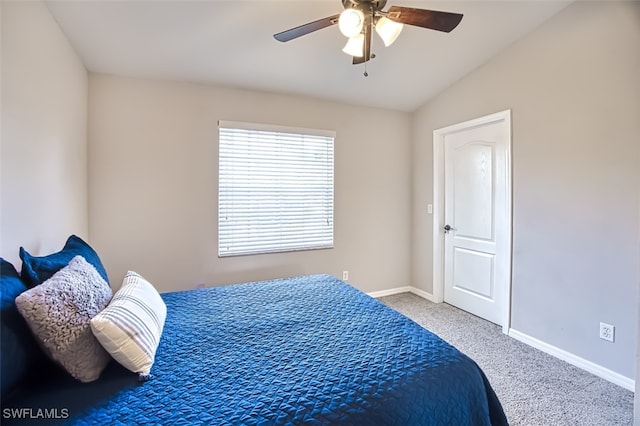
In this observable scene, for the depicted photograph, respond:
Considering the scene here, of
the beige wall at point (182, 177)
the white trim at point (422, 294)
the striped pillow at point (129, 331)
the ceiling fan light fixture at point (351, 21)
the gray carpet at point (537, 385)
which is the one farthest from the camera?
the white trim at point (422, 294)

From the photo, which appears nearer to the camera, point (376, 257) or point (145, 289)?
point (145, 289)

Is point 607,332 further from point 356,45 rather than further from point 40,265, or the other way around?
point 40,265

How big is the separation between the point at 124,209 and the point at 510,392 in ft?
10.8

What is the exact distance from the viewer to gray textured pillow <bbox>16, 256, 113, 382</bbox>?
1050mm

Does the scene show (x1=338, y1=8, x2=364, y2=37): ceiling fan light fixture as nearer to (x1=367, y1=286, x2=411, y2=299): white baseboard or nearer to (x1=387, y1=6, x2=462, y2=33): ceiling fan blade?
(x1=387, y1=6, x2=462, y2=33): ceiling fan blade

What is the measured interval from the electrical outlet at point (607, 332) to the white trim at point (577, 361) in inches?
8.6

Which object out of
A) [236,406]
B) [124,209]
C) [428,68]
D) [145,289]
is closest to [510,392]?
[236,406]

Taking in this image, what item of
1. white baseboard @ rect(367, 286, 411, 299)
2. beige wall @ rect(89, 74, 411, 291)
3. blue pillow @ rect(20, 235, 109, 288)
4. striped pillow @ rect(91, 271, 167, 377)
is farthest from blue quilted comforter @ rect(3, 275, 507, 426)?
white baseboard @ rect(367, 286, 411, 299)

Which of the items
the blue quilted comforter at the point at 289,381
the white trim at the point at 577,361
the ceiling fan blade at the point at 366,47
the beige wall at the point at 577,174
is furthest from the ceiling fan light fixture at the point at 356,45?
the white trim at the point at 577,361

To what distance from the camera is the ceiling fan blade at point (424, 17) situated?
5.15 feet

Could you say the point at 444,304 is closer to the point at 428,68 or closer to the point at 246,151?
the point at 428,68

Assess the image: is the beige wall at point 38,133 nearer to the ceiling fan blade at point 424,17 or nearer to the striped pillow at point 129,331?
the striped pillow at point 129,331

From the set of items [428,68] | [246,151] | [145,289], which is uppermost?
[428,68]

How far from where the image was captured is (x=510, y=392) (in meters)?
2.02
